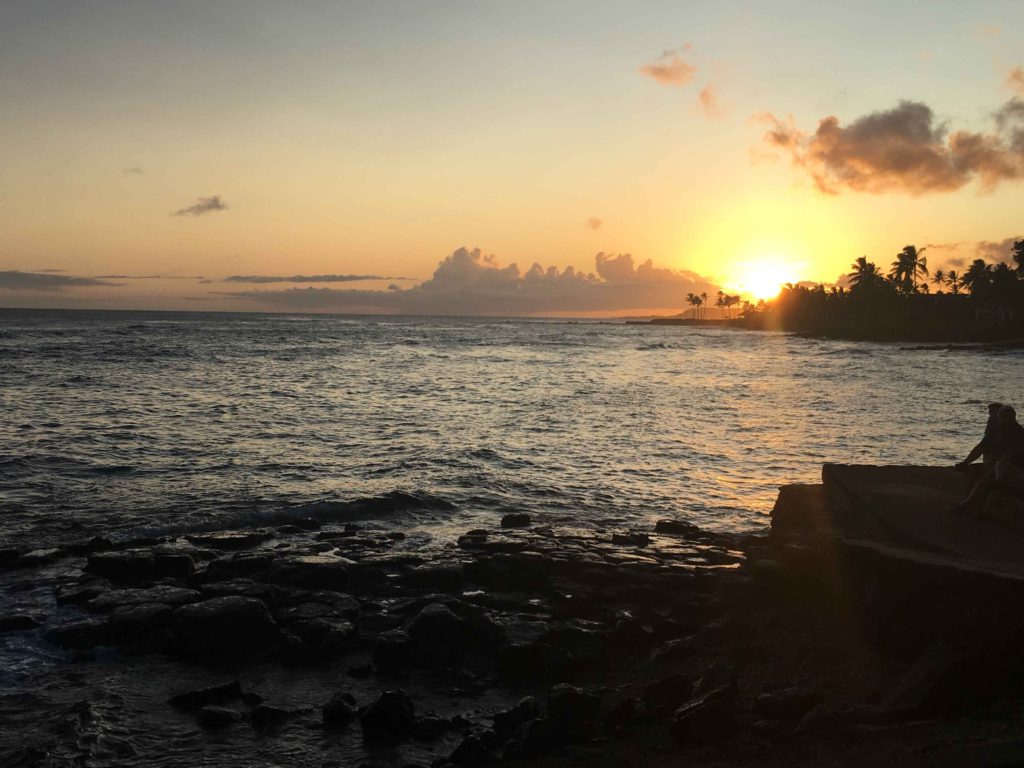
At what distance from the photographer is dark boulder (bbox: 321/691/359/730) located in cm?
729

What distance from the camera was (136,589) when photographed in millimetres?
10469

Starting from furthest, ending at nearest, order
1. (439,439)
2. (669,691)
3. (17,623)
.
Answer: (439,439) < (17,623) < (669,691)

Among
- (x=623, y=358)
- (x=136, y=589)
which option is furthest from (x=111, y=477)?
(x=623, y=358)

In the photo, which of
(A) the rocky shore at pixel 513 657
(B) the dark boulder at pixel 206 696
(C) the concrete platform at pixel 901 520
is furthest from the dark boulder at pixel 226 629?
(C) the concrete platform at pixel 901 520

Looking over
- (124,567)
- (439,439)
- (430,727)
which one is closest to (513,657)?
(430,727)

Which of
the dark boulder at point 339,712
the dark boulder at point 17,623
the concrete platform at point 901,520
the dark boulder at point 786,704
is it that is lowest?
the dark boulder at point 17,623

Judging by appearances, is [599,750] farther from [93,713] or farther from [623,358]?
[623,358]

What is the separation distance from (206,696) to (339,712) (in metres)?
1.48

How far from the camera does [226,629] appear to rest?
905cm

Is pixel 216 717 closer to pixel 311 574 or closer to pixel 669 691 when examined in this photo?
pixel 311 574

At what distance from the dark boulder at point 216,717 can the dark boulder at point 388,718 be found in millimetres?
1246

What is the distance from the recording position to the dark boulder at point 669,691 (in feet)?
24.0

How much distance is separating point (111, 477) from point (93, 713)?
1219cm

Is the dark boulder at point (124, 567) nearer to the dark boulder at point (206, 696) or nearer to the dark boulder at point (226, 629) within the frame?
the dark boulder at point (226, 629)
